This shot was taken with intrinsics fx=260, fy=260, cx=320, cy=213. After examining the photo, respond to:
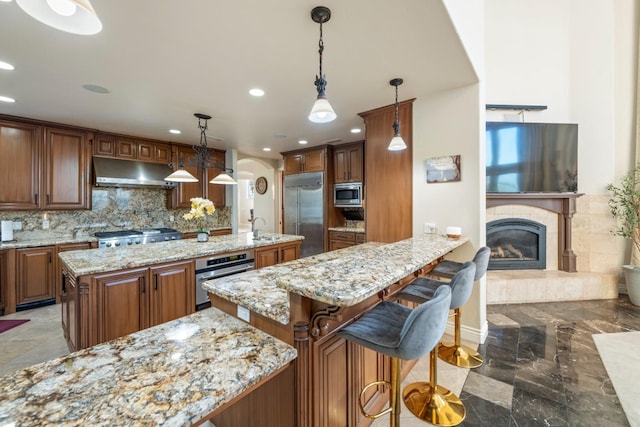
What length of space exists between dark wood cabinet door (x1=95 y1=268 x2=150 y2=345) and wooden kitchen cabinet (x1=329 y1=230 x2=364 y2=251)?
10.1 feet

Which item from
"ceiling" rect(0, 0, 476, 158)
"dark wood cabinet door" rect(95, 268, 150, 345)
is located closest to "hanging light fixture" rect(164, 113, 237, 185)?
"ceiling" rect(0, 0, 476, 158)

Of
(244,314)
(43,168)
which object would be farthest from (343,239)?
(43,168)

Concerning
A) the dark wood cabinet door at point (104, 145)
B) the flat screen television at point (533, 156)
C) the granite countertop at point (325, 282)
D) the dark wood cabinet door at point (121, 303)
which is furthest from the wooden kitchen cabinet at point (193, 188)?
the flat screen television at point (533, 156)

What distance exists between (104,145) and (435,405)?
210 inches

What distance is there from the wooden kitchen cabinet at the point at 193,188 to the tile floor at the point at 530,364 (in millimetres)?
2240

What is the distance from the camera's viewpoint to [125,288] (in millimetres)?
2152

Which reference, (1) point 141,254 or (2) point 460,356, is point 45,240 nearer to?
(1) point 141,254

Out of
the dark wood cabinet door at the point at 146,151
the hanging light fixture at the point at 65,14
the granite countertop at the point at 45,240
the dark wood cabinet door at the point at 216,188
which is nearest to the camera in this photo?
the hanging light fixture at the point at 65,14

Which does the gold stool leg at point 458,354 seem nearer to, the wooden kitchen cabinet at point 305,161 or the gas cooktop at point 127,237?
the wooden kitchen cabinet at point 305,161

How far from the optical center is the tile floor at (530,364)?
1688mm

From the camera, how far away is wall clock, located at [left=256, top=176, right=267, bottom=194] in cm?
708

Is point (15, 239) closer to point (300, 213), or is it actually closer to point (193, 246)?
point (193, 246)

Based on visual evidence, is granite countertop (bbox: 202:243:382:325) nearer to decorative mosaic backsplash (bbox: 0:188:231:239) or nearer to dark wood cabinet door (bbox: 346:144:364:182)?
dark wood cabinet door (bbox: 346:144:364:182)

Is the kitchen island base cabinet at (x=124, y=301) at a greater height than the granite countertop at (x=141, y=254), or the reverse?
the granite countertop at (x=141, y=254)
